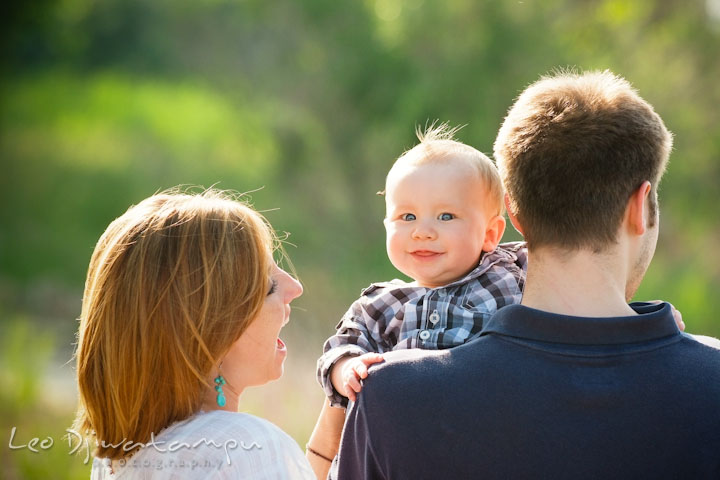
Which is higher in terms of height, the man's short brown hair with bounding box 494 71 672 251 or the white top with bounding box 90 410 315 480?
the man's short brown hair with bounding box 494 71 672 251

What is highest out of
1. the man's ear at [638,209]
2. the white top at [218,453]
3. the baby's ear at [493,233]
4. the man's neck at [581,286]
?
the man's ear at [638,209]

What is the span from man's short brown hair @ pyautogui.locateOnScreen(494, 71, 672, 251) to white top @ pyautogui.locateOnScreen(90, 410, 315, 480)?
2.13ft

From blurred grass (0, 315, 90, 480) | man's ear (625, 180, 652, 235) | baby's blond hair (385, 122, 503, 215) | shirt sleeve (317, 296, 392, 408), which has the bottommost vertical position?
blurred grass (0, 315, 90, 480)

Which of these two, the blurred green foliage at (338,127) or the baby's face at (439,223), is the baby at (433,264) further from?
the blurred green foliage at (338,127)

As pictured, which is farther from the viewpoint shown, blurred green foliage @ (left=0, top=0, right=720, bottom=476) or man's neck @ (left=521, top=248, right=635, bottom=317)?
blurred green foliage @ (left=0, top=0, right=720, bottom=476)

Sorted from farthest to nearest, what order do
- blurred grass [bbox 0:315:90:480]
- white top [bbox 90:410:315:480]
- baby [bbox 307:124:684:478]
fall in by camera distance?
blurred grass [bbox 0:315:90:480], baby [bbox 307:124:684:478], white top [bbox 90:410:315:480]

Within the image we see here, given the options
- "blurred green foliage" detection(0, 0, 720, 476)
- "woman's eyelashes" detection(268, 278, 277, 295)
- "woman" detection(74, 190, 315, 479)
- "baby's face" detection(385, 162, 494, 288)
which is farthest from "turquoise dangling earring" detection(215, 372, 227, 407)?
"blurred green foliage" detection(0, 0, 720, 476)

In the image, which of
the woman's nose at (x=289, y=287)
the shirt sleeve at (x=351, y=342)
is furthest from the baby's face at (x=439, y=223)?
the woman's nose at (x=289, y=287)

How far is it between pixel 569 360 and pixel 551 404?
0.09m

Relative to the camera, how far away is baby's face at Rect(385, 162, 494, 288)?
6.94 ft

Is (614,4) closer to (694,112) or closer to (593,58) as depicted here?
(593,58)

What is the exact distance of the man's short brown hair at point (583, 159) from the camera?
1.68m

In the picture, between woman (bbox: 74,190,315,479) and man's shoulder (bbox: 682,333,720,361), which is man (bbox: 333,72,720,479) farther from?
woman (bbox: 74,190,315,479)

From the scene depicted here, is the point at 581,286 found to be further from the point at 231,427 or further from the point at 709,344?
the point at 231,427
